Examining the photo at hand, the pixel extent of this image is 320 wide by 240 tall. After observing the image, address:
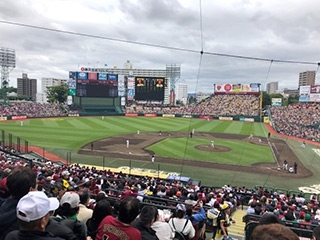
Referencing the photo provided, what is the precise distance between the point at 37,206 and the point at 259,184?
779 inches

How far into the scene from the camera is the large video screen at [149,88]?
80088 mm

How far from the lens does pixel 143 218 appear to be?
161 inches

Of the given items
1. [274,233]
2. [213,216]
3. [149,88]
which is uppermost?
[149,88]

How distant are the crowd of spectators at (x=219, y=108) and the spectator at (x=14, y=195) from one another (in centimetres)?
7204

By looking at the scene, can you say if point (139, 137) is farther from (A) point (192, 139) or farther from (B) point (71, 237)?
(B) point (71, 237)

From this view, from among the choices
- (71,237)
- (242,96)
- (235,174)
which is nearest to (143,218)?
(71,237)

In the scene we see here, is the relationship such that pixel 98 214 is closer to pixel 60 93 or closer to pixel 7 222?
pixel 7 222

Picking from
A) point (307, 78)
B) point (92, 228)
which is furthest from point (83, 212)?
point (307, 78)

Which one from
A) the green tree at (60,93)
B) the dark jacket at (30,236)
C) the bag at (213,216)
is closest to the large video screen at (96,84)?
the green tree at (60,93)

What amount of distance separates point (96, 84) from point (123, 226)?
7381 centimetres

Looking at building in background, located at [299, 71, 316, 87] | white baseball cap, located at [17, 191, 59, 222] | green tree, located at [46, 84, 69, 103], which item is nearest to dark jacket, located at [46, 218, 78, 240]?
white baseball cap, located at [17, 191, 59, 222]

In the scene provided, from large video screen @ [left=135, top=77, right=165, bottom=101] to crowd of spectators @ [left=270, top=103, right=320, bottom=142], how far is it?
31.3 metres

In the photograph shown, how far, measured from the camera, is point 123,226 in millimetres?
3602

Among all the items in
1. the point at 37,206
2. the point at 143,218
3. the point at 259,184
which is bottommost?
the point at 259,184
